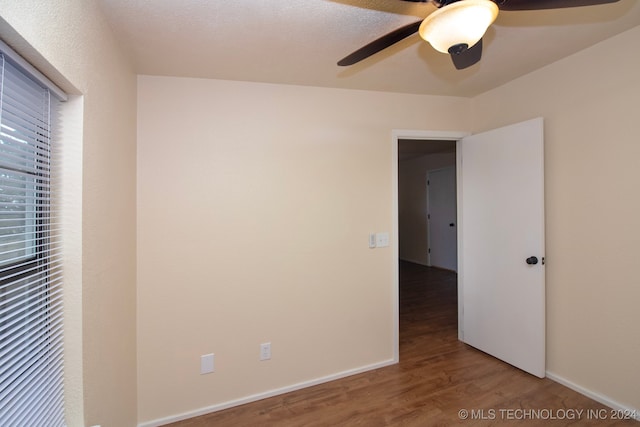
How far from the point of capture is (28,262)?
939 mm

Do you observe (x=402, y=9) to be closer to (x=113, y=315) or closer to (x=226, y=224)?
(x=226, y=224)

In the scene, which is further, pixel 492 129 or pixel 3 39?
pixel 492 129

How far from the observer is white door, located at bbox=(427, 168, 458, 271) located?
562 cm

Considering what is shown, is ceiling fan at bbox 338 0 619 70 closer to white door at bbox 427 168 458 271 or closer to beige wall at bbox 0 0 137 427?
beige wall at bbox 0 0 137 427

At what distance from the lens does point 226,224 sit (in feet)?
6.62

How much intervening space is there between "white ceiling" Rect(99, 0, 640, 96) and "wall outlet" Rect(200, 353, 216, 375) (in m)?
1.96

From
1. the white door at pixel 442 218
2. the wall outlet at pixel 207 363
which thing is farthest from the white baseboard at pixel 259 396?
the white door at pixel 442 218

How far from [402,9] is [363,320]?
2.16 meters

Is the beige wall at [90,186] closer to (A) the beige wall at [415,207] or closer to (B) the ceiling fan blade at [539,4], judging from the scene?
(B) the ceiling fan blade at [539,4]

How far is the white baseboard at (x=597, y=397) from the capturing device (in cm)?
173

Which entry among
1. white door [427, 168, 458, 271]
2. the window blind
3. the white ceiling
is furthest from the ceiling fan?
white door [427, 168, 458, 271]

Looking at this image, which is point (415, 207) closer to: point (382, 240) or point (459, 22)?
point (382, 240)

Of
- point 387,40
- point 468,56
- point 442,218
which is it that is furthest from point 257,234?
point 442,218

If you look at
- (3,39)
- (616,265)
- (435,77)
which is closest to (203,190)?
(3,39)
